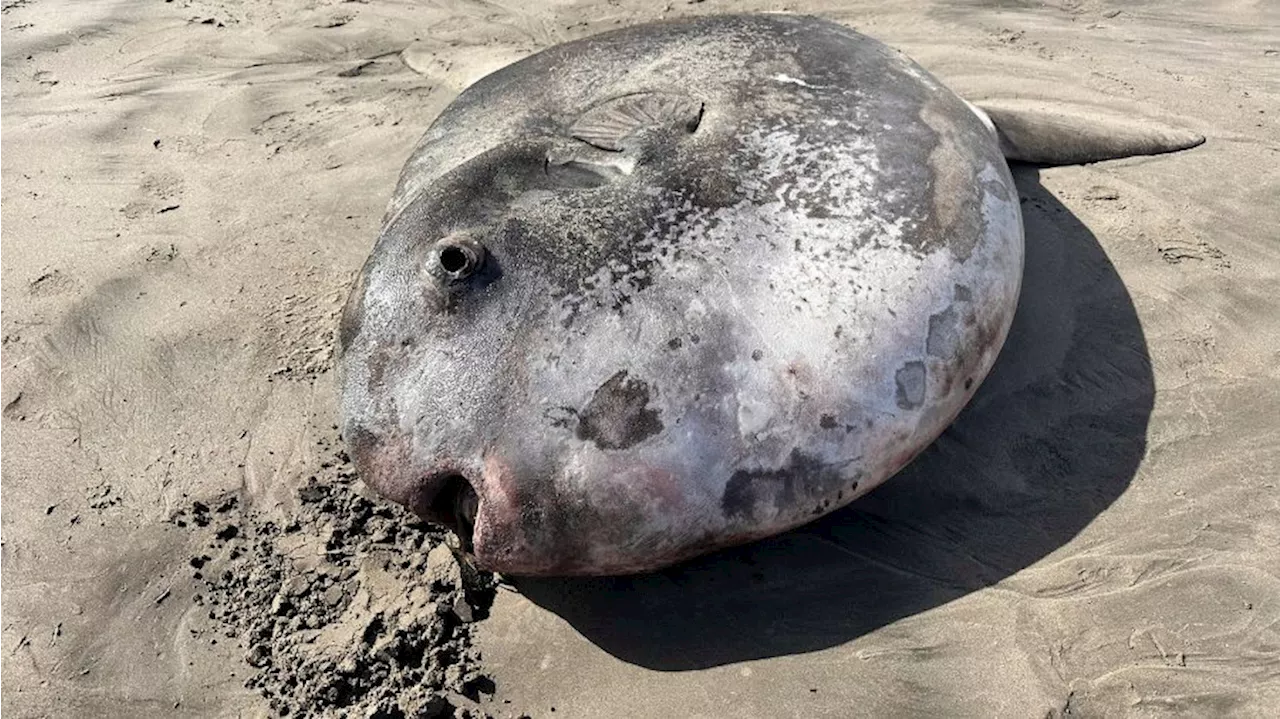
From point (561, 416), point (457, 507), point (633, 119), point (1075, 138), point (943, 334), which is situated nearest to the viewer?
point (561, 416)

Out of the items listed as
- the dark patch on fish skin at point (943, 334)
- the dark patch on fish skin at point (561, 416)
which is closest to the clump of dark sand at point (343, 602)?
the dark patch on fish skin at point (561, 416)

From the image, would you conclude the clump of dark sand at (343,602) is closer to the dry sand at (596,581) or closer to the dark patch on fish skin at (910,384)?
the dry sand at (596,581)

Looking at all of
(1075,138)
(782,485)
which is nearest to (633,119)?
(782,485)

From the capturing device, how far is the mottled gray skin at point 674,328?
187 centimetres

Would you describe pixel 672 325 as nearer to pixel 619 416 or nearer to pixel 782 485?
pixel 619 416

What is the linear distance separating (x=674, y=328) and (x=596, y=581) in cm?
67

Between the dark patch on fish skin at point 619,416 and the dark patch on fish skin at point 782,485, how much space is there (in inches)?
8.3

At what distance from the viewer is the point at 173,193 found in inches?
142

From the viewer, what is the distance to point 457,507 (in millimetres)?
1968

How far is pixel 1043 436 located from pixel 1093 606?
55cm

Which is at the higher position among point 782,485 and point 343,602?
point 782,485

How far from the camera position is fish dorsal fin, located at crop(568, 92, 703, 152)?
2387 mm

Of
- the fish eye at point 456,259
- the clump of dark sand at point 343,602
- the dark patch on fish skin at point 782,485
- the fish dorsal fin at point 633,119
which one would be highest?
the fish dorsal fin at point 633,119

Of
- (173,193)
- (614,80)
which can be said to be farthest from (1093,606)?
(173,193)
